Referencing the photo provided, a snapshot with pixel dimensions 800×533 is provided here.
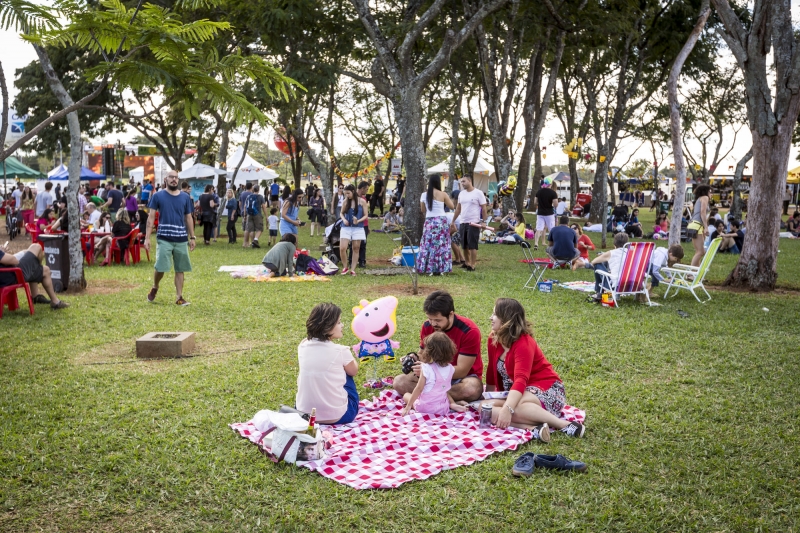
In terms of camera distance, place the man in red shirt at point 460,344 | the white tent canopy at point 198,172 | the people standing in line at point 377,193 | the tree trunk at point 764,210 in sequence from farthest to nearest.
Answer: the white tent canopy at point 198,172, the people standing in line at point 377,193, the tree trunk at point 764,210, the man in red shirt at point 460,344

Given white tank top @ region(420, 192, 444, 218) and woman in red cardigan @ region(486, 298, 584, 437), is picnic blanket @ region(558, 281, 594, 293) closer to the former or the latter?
white tank top @ region(420, 192, 444, 218)

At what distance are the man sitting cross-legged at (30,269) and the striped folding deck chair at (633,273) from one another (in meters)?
7.74

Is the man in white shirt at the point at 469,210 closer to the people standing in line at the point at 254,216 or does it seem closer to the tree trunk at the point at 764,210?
the tree trunk at the point at 764,210

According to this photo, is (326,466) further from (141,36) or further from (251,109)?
(141,36)

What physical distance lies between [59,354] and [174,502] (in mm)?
3926

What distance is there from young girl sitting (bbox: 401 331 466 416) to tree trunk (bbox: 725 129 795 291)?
817 centimetres

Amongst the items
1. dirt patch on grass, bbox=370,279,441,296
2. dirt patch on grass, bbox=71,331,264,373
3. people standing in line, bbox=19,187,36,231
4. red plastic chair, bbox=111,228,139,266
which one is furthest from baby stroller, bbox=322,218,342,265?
people standing in line, bbox=19,187,36,231

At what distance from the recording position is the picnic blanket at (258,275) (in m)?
12.8

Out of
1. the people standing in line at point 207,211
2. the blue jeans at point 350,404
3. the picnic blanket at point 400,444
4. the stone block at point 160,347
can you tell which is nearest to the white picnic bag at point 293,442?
the picnic blanket at point 400,444

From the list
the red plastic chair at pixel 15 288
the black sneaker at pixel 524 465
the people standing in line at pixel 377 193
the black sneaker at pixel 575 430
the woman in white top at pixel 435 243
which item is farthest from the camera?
the people standing in line at pixel 377 193

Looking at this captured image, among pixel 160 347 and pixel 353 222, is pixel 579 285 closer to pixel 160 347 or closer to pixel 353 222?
pixel 353 222

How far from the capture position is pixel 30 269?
9047mm

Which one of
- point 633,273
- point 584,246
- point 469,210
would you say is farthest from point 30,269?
point 584,246

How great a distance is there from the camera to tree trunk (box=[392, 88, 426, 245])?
14.1 meters
